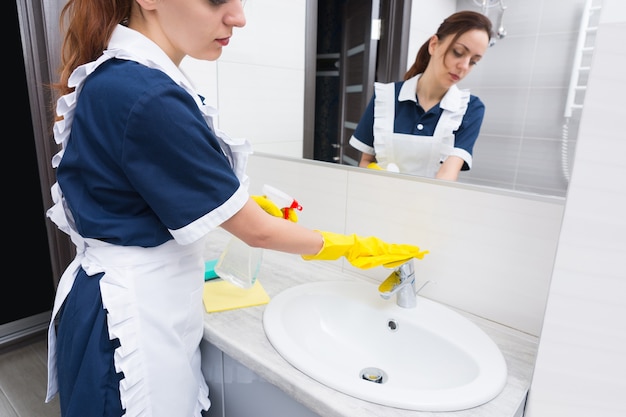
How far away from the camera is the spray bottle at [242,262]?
104 centimetres

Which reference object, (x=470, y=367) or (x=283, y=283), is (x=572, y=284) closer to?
(x=470, y=367)

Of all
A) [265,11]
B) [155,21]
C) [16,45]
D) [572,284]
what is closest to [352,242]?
[572,284]

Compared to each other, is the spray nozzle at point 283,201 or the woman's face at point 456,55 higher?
the woman's face at point 456,55

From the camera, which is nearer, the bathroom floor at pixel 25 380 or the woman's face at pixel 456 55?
the woman's face at pixel 456 55

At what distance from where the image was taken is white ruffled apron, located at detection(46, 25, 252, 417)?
0.68 meters

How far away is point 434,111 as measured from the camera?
98 centimetres

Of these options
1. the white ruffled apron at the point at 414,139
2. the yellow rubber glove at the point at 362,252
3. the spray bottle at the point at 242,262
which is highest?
the white ruffled apron at the point at 414,139

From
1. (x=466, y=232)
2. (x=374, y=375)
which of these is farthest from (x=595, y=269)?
(x=374, y=375)

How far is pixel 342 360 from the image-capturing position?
0.95 metres

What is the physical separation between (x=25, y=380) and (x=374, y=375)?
192 centimetres

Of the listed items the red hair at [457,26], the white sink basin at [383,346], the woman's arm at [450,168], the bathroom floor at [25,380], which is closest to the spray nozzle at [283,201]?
the white sink basin at [383,346]

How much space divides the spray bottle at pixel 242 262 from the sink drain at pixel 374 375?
1.19ft

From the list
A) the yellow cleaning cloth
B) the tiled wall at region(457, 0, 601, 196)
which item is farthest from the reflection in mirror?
the yellow cleaning cloth

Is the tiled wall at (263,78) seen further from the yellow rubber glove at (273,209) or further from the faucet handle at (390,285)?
the faucet handle at (390,285)
